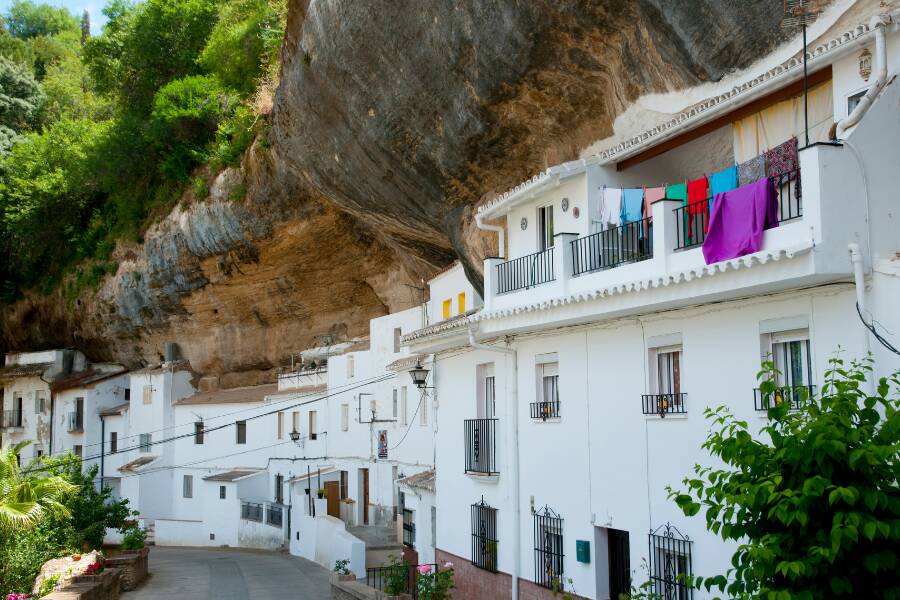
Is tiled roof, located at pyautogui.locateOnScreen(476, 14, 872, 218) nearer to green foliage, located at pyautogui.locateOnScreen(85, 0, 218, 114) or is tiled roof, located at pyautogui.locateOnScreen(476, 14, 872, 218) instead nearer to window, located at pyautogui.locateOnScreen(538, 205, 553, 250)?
window, located at pyautogui.locateOnScreen(538, 205, 553, 250)

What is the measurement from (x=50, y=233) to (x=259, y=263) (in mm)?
15517

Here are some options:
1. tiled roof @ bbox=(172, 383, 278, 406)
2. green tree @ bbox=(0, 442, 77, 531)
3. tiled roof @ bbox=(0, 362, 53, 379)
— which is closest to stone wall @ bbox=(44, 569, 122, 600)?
green tree @ bbox=(0, 442, 77, 531)

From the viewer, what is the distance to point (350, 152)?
67.4 ft

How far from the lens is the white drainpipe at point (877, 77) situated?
8.98 m

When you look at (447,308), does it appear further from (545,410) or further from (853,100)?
(853,100)

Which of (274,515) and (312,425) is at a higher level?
(312,425)

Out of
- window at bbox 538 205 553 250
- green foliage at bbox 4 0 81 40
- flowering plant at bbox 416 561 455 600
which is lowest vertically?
flowering plant at bbox 416 561 455 600

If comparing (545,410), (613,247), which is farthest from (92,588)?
(613,247)

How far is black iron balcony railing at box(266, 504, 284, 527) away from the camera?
108 ft

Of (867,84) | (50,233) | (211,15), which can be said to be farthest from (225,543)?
(867,84)

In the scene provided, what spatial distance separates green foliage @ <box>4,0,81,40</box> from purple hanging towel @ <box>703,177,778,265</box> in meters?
75.0

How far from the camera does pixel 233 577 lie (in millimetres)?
26500

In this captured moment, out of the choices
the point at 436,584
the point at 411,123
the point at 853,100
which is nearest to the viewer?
the point at 853,100

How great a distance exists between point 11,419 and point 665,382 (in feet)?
147
